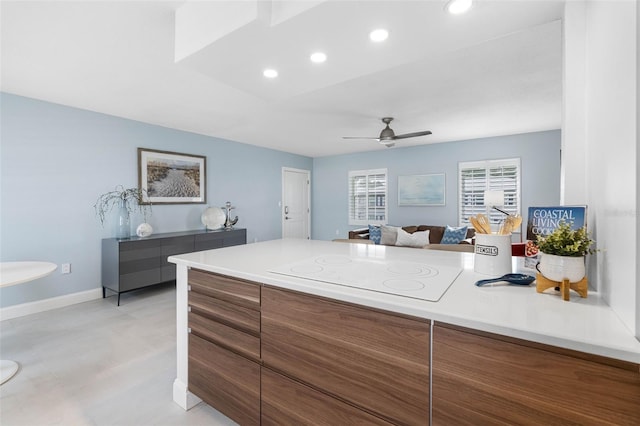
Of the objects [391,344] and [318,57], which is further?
[318,57]

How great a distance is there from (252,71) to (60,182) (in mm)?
2902

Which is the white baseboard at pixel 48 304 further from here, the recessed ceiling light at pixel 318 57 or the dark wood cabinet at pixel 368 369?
the recessed ceiling light at pixel 318 57

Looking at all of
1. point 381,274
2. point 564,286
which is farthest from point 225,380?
point 564,286

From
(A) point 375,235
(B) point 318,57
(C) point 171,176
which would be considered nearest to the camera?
(B) point 318,57

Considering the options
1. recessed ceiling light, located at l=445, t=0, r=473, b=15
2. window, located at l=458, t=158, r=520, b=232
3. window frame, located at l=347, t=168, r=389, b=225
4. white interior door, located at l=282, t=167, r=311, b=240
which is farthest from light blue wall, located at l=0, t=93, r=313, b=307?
window, located at l=458, t=158, r=520, b=232

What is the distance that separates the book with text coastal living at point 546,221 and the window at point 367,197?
197 inches

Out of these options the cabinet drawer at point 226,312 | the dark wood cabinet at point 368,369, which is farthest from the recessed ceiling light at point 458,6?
the cabinet drawer at point 226,312

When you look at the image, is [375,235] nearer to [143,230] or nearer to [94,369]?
[143,230]

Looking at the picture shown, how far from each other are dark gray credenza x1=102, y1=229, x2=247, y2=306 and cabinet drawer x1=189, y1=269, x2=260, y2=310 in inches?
92.0

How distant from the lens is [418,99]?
318 cm

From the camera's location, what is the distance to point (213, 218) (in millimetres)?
4641

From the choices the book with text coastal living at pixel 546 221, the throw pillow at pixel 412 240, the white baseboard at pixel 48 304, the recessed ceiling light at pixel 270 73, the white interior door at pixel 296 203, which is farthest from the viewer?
the white interior door at pixel 296 203

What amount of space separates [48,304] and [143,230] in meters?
1.22

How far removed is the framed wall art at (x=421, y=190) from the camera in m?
5.55
